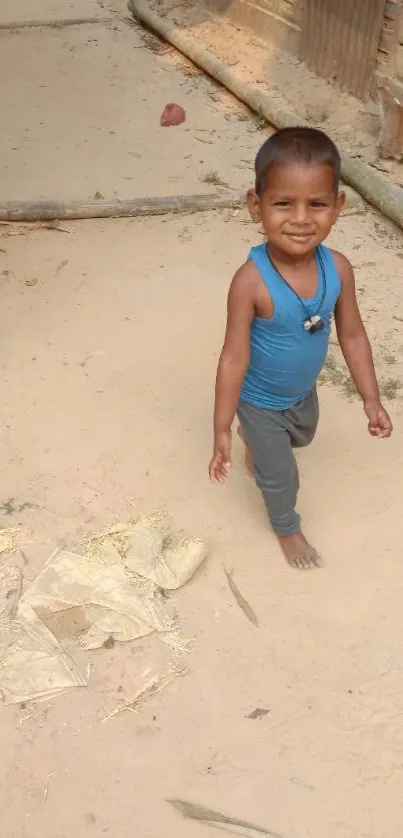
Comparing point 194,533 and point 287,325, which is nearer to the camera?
point 287,325

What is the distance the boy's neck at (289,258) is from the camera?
209cm

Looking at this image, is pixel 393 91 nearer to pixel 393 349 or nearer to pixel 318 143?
pixel 393 349

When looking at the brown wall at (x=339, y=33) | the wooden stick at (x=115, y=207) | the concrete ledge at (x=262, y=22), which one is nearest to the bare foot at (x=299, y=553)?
the wooden stick at (x=115, y=207)

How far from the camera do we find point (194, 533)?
2.64 meters

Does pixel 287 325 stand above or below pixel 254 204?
below

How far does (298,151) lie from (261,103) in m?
3.99

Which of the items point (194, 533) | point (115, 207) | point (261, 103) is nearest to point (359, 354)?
point (194, 533)

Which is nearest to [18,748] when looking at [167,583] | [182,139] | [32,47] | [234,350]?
[167,583]

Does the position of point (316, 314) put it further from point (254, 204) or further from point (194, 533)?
point (194, 533)

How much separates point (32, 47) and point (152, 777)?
670 centimetres

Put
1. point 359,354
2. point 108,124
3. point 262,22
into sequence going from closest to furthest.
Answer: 1. point 359,354
2. point 108,124
3. point 262,22

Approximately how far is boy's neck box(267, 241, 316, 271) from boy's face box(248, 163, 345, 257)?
0.04 meters

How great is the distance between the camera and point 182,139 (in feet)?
17.8

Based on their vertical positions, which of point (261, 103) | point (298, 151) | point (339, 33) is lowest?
point (261, 103)
